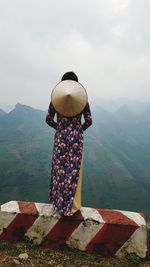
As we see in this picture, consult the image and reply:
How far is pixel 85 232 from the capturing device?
5.58 meters

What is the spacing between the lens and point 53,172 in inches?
237

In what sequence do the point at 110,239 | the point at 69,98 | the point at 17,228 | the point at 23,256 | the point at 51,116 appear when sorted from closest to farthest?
the point at 23,256
the point at 110,239
the point at 69,98
the point at 17,228
the point at 51,116

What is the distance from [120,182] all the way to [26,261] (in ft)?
626

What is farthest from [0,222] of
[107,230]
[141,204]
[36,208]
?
[141,204]

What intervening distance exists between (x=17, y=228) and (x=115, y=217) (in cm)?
175

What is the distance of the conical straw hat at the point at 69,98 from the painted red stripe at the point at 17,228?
6.48ft

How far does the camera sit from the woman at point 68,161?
18.9ft

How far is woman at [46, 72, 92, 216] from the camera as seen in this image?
576 cm

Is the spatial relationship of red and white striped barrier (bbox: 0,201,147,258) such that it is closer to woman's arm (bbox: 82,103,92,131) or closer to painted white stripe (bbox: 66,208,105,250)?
painted white stripe (bbox: 66,208,105,250)

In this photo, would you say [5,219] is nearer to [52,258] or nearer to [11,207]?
[11,207]

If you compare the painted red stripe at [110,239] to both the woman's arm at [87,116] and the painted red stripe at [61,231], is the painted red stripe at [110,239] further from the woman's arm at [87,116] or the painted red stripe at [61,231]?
the woman's arm at [87,116]

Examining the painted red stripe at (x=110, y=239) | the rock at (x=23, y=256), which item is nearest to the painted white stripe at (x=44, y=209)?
the rock at (x=23, y=256)

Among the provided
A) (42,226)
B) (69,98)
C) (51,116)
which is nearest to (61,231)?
(42,226)

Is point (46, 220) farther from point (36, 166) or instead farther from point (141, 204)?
point (36, 166)
